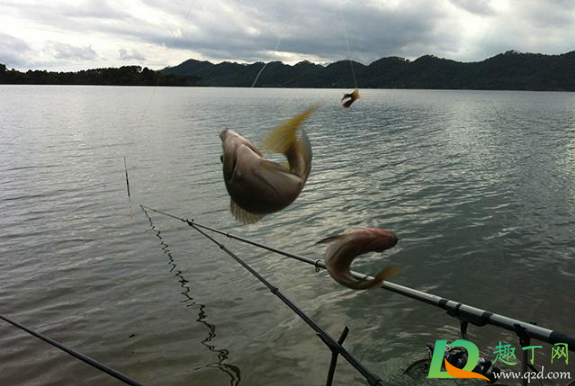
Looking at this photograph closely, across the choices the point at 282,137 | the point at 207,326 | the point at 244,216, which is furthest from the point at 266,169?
the point at 207,326

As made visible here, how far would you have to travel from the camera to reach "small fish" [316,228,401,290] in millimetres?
2068

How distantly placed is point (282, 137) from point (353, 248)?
63cm

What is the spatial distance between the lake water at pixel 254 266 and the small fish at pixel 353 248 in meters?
0.78

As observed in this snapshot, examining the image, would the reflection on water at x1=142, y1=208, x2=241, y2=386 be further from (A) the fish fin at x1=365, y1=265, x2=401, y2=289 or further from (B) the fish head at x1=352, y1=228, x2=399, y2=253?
(A) the fish fin at x1=365, y1=265, x2=401, y2=289

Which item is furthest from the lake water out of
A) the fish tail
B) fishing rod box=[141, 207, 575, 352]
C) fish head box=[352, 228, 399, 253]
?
fishing rod box=[141, 207, 575, 352]

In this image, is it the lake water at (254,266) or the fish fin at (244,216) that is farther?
the lake water at (254,266)

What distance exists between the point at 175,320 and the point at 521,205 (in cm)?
1375

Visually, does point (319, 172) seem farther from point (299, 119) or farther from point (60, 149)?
point (299, 119)

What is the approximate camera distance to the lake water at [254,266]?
754cm

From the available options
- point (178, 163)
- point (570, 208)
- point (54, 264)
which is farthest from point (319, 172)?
point (54, 264)

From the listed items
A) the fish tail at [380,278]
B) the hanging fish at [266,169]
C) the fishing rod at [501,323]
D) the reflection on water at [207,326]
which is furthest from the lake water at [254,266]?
the fishing rod at [501,323]

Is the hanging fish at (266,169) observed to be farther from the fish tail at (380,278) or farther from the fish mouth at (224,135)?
the fish tail at (380,278)

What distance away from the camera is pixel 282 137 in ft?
6.45

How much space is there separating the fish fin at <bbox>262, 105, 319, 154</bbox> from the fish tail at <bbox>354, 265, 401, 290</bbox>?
0.69 meters
